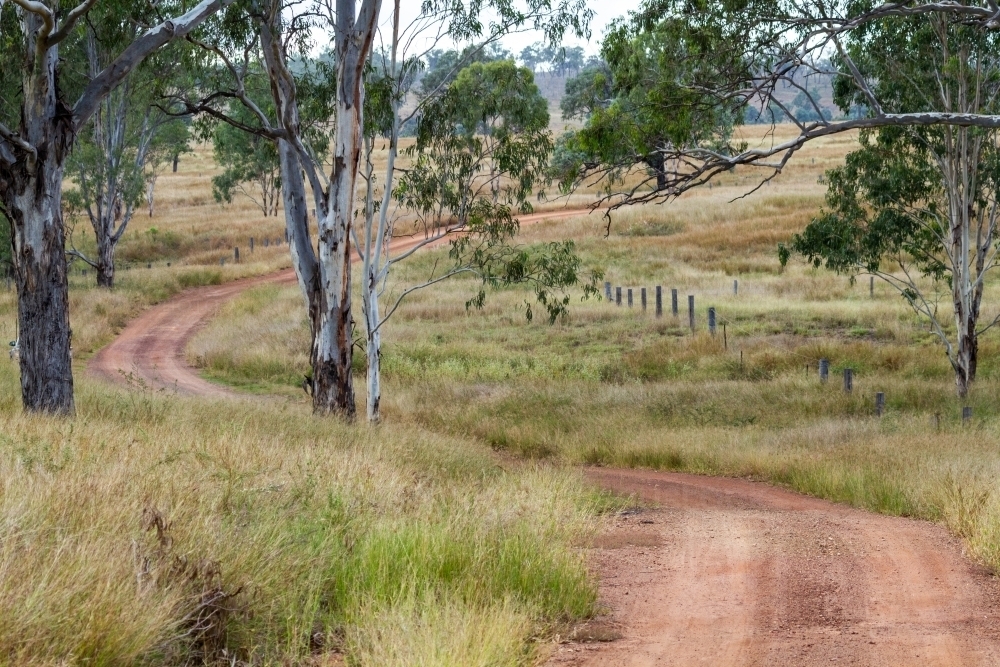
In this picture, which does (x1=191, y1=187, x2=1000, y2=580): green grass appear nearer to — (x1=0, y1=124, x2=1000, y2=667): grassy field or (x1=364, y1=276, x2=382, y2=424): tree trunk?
(x1=0, y1=124, x2=1000, y2=667): grassy field

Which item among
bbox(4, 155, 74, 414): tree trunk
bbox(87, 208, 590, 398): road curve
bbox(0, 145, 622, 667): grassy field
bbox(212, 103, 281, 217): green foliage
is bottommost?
bbox(87, 208, 590, 398): road curve

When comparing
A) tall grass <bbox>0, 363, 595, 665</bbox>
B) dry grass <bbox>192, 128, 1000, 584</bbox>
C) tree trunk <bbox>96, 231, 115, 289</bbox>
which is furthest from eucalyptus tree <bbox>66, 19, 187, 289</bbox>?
tall grass <bbox>0, 363, 595, 665</bbox>

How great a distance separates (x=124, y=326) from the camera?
3297cm

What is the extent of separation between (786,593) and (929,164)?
55.5 feet

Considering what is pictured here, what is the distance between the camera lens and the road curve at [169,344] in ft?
76.9

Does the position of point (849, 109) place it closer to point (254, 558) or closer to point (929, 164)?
point (929, 164)

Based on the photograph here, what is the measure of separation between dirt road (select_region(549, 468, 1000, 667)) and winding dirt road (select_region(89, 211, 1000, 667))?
1 cm

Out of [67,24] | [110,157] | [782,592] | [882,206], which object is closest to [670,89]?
[67,24]

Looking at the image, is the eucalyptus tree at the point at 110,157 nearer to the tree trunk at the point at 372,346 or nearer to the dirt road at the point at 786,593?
the tree trunk at the point at 372,346

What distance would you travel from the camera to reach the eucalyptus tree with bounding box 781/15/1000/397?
738 inches

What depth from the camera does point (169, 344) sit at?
29.6m

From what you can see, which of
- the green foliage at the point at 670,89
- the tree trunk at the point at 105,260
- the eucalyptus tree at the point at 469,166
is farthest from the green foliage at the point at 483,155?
the tree trunk at the point at 105,260

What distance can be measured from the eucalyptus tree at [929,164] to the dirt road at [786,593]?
411 inches

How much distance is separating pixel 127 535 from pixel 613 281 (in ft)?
116
